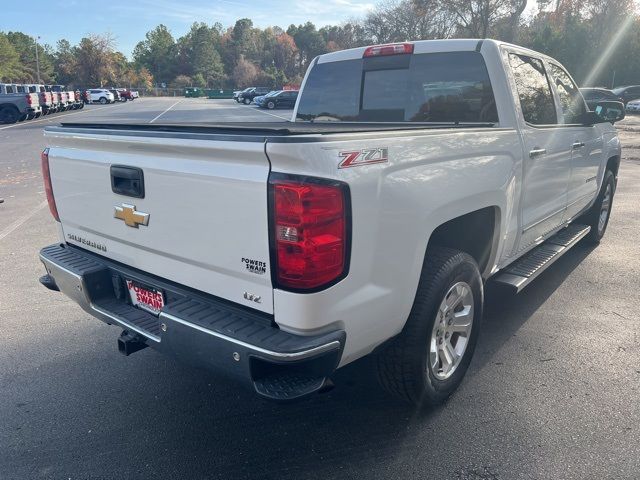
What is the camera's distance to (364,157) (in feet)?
7.45

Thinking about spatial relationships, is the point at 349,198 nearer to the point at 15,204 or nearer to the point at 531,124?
Result: the point at 531,124

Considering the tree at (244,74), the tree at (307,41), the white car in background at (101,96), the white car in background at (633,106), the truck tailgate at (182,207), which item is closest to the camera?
the truck tailgate at (182,207)

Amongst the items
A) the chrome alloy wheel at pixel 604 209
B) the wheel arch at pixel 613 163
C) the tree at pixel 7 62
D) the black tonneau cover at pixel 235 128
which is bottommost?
the chrome alloy wheel at pixel 604 209

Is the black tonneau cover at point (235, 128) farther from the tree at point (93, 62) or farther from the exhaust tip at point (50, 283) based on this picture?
the tree at point (93, 62)

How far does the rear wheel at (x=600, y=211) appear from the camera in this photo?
6.25 metres

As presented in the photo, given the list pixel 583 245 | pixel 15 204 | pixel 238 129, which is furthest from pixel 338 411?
pixel 15 204

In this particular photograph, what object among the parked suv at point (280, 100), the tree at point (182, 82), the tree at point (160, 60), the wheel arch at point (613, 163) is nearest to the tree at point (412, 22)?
the parked suv at point (280, 100)

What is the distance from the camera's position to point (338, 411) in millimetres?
3182

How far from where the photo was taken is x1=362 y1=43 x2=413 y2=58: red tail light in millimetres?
4164

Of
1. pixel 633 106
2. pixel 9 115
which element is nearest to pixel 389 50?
pixel 9 115

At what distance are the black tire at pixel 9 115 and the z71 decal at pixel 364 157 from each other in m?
29.1

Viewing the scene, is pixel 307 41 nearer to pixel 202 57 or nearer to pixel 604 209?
pixel 202 57

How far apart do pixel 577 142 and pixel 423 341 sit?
9.84 feet

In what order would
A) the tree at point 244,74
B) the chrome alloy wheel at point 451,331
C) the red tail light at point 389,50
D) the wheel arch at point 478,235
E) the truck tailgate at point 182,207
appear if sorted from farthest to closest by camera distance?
1. the tree at point 244,74
2. the red tail light at point 389,50
3. the wheel arch at point 478,235
4. the chrome alloy wheel at point 451,331
5. the truck tailgate at point 182,207
